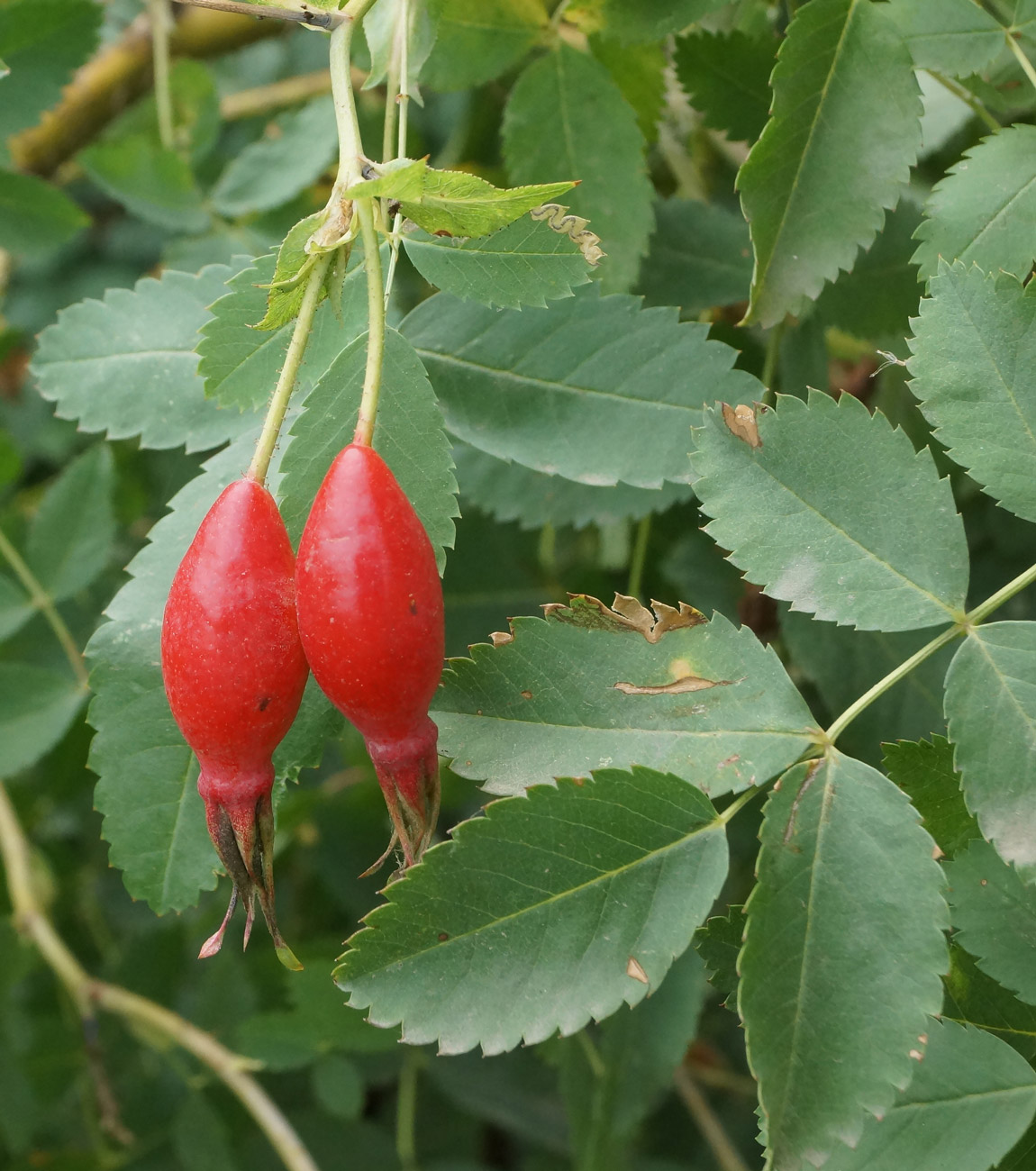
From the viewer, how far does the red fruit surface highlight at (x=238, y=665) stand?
60 cm

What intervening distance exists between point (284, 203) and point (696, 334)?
648 mm

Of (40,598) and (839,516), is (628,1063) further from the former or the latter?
(40,598)

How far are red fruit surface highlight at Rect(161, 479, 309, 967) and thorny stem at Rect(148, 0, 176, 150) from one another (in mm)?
918

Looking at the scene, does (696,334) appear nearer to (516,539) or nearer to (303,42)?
(516,539)

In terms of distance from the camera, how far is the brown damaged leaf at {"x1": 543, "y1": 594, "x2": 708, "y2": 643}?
71 cm

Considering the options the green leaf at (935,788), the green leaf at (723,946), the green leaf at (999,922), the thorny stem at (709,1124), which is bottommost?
the thorny stem at (709,1124)

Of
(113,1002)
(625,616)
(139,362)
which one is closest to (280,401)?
(625,616)

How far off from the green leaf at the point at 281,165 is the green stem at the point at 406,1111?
105 cm

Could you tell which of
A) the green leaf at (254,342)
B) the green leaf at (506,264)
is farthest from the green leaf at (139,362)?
the green leaf at (506,264)

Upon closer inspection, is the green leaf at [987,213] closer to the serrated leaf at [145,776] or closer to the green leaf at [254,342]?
the green leaf at [254,342]

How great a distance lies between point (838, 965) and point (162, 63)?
135 cm

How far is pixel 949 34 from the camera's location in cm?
81

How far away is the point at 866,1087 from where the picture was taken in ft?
1.95

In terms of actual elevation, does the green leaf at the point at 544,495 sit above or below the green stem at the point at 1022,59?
below
